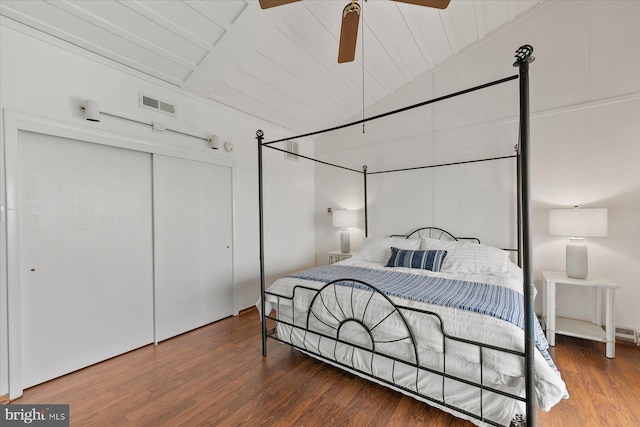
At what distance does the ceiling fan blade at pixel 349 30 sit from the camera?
5.94 feet

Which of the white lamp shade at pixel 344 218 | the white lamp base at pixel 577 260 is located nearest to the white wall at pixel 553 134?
the white lamp base at pixel 577 260

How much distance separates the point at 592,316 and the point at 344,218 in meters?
2.91

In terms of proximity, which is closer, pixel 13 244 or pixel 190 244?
pixel 13 244

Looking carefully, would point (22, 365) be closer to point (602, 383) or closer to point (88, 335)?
point (88, 335)

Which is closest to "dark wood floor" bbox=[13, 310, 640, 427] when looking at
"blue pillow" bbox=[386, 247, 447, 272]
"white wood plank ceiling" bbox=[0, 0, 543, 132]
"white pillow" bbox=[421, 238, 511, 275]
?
"white pillow" bbox=[421, 238, 511, 275]

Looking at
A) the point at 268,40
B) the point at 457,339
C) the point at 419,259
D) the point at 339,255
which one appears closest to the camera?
the point at 457,339

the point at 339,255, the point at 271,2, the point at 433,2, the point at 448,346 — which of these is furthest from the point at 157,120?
the point at 448,346

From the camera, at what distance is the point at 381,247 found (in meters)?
3.42

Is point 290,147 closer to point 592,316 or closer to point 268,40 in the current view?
point 268,40

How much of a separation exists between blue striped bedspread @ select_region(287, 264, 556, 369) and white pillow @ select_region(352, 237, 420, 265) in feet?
1.92

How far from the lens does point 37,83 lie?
6.86 feet

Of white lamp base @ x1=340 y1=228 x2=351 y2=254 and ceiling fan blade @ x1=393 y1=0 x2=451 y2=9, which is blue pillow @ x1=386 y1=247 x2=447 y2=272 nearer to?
white lamp base @ x1=340 y1=228 x2=351 y2=254

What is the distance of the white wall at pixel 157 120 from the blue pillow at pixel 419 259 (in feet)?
6.11

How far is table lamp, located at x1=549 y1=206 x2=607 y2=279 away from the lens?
249 cm
